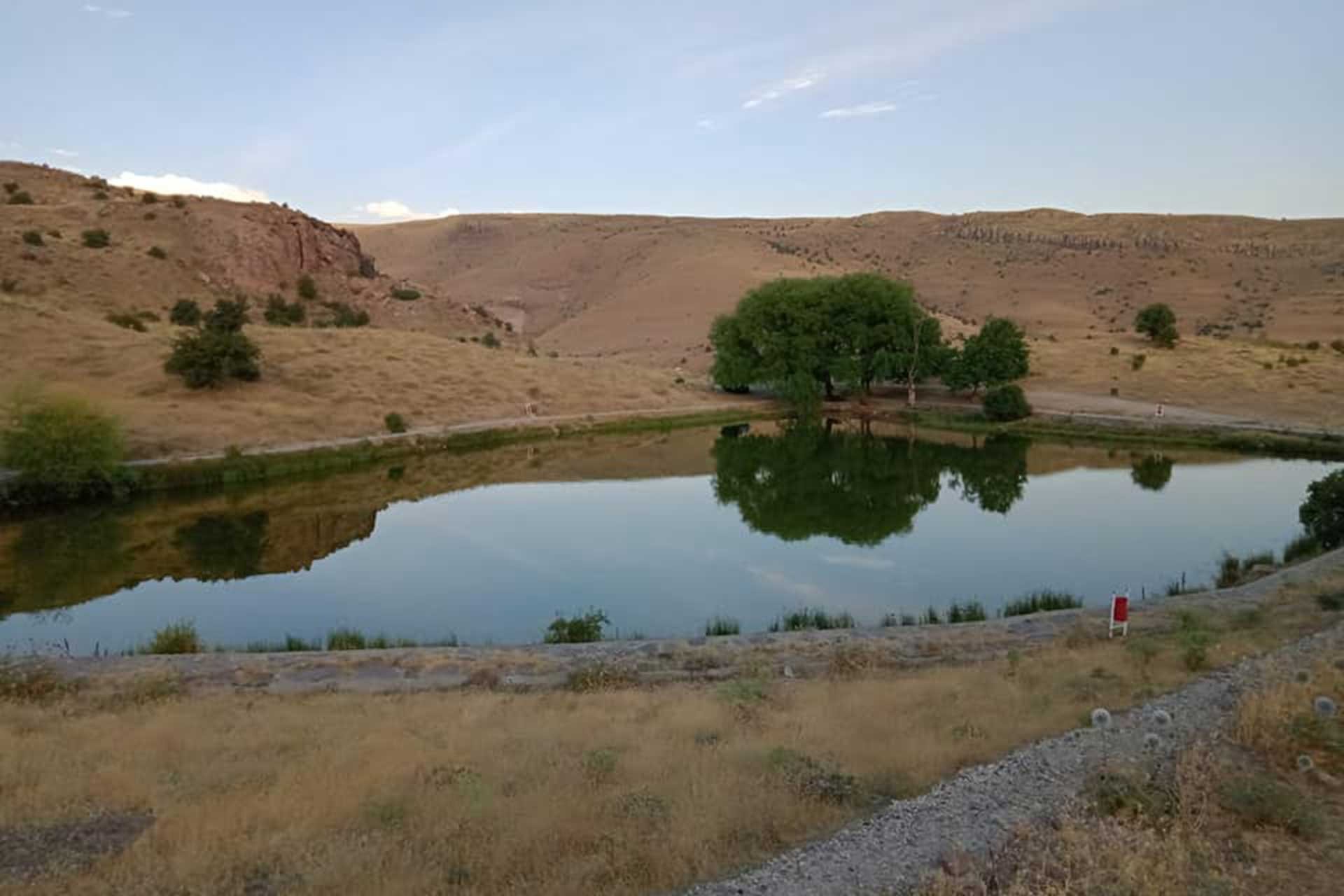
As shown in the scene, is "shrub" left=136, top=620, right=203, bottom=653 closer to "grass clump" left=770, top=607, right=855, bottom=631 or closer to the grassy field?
the grassy field

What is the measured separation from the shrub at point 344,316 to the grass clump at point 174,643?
43859mm

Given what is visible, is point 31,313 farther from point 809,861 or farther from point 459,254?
point 459,254

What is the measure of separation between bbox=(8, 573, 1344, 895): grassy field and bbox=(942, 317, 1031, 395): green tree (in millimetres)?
35095

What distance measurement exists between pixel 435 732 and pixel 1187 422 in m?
37.7

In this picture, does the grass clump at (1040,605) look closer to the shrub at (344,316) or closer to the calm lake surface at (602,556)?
the calm lake surface at (602,556)

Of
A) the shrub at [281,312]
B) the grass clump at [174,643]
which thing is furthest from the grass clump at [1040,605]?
the shrub at [281,312]

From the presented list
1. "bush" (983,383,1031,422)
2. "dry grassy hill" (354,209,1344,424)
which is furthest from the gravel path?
"dry grassy hill" (354,209,1344,424)

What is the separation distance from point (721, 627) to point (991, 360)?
34426 millimetres

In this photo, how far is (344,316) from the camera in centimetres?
5753

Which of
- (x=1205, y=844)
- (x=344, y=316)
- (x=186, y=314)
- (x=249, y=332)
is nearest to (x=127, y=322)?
(x=186, y=314)

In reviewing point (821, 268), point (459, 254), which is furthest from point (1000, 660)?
point (459, 254)

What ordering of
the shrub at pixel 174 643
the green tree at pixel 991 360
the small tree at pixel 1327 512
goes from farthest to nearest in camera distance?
the green tree at pixel 991 360 → the small tree at pixel 1327 512 → the shrub at pixel 174 643

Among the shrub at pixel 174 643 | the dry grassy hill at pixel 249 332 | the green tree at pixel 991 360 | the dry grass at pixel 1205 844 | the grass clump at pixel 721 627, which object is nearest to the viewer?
the dry grass at pixel 1205 844

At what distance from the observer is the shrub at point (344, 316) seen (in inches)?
2245
